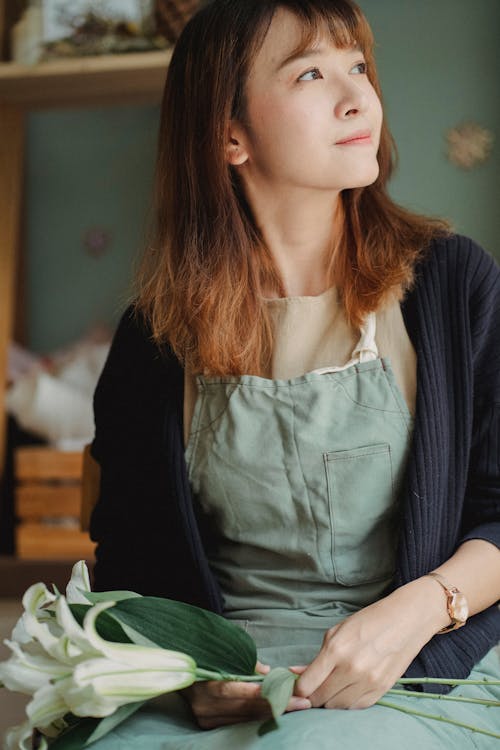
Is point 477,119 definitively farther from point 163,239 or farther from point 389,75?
point 163,239

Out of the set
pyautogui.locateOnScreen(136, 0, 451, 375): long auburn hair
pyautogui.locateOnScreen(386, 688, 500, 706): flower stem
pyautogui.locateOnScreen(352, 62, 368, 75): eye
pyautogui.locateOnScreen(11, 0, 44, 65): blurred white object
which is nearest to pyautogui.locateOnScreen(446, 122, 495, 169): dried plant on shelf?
pyautogui.locateOnScreen(11, 0, 44, 65): blurred white object

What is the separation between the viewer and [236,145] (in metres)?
1.48

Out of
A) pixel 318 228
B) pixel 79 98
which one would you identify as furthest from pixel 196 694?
pixel 79 98

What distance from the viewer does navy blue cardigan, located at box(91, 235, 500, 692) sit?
1.29 m

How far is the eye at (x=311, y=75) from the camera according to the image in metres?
1.37

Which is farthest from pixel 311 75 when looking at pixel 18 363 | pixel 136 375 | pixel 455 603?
→ pixel 18 363

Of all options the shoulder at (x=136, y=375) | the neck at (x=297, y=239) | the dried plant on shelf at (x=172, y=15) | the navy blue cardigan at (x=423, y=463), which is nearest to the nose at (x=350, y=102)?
the neck at (x=297, y=239)

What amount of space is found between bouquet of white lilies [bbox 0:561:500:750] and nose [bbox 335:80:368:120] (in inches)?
27.7

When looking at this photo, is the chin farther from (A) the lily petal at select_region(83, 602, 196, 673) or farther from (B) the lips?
(A) the lily petal at select_region(83, 602, 196, 673)

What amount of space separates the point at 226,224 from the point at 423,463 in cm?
49

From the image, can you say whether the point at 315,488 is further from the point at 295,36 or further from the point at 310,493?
the point at 295,36

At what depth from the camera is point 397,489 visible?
1.35 metres

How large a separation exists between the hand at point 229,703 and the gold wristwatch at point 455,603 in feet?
0.77

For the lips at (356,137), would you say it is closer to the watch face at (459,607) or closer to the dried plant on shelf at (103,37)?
the watch face at (459,607)
